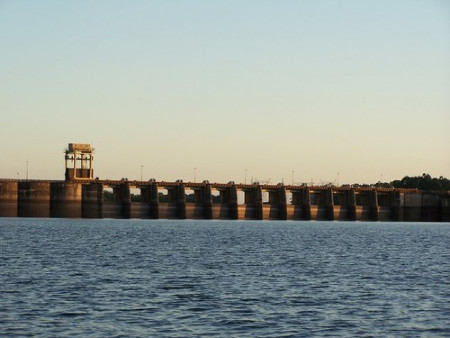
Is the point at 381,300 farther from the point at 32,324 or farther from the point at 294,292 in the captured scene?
the point at 32,324

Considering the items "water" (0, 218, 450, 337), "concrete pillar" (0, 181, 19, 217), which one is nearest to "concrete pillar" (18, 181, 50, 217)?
"concrete pillar" (0, 181, 19, 217)

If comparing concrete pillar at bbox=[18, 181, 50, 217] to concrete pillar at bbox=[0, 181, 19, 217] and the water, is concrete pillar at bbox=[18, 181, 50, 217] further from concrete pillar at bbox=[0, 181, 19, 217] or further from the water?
the water

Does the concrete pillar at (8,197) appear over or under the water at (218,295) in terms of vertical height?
over

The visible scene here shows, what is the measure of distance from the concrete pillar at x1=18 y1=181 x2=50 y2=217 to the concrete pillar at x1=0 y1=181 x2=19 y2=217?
1.26 meters

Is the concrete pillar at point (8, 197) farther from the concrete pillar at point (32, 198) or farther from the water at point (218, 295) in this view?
the water at point (218, 295)

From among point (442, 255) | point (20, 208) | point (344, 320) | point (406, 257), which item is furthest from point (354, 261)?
point (20, 208)

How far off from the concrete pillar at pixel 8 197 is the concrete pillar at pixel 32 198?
1256 mm

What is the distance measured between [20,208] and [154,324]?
16201 centimetres

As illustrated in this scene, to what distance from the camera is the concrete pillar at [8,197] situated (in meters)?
196

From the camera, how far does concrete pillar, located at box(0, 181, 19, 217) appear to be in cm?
19575

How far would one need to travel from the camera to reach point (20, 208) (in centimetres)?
19850

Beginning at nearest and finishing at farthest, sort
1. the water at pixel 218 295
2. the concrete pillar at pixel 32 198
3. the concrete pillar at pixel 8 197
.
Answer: the water at pixel 218 295
the concrete pillar at pixel 8 197
the concrete pillar at pixel 32 198

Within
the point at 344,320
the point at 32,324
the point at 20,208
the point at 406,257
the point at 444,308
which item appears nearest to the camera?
the point at 32,324

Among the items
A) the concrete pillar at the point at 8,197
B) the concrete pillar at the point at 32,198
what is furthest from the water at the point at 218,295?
the concrete pillar at the point at 32,198
